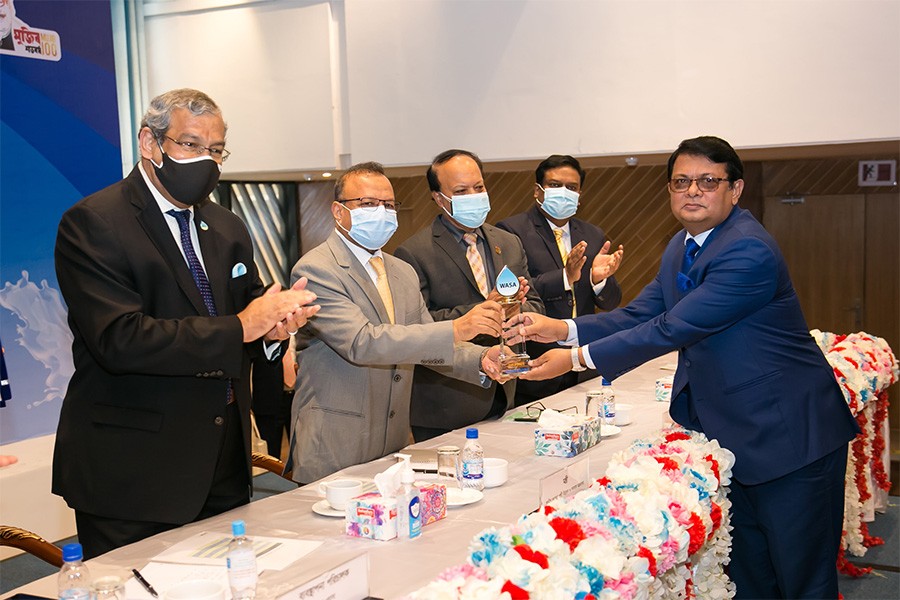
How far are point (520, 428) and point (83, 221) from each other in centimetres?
179

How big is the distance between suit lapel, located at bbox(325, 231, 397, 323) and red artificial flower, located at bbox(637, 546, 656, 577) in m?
1.45

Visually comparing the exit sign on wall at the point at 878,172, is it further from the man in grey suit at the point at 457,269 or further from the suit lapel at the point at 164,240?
the suit lapel at the point at 164,240

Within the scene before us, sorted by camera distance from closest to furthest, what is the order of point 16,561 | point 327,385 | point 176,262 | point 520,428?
point 176,262, point 327,385, point 520,428, point 16,561

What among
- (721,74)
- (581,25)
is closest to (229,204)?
(581,25)

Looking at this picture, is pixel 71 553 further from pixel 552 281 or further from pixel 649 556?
pixel 552 281

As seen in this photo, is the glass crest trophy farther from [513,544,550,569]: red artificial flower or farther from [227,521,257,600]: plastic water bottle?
[227,521,257,600]: plastic water bottle

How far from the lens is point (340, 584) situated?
178 cm

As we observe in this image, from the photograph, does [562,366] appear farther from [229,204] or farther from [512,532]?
[229,204]

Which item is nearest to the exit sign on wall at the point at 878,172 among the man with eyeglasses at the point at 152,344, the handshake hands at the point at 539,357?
the handshake hands at the point at 539,357

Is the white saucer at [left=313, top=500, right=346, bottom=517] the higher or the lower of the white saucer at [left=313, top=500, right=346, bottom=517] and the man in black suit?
the lower

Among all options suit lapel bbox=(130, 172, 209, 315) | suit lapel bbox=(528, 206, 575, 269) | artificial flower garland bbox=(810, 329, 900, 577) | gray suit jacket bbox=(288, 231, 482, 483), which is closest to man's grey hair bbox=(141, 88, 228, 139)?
suit lapel bbox=(130, 172, 209, 315)

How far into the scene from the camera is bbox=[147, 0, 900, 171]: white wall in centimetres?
536

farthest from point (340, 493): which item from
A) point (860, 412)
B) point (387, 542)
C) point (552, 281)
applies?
point (860, 412)

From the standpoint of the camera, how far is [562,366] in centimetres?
318
